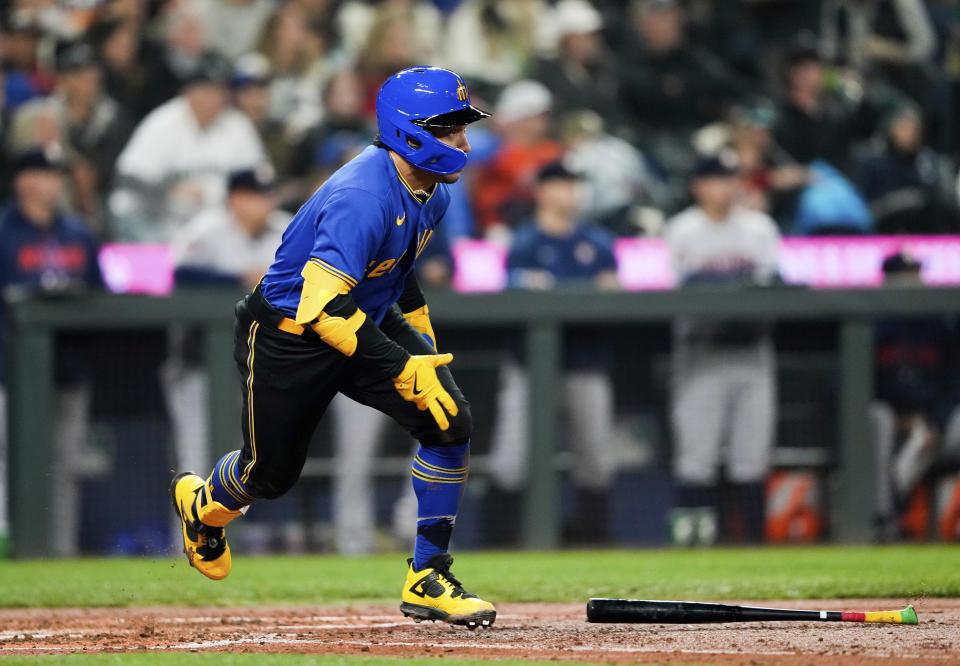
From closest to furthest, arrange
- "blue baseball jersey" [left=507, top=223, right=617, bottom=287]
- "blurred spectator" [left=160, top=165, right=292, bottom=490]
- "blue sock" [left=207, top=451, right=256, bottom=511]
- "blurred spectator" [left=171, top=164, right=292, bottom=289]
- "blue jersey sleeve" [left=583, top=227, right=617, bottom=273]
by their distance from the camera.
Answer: "blue sock" [left=207, top=451, right=256, bottom=511]
"blurred spectator" [left=160, top=165, right=292, bottom=490]
"blurred spectator" [left=171, top=164, right=292, bottom=289]
"blue baseball jersey" [left=507, top=223, right=617, bottom=287]
"blue jersey sleeve" [left=583, top=227, right=617, bottom=273]

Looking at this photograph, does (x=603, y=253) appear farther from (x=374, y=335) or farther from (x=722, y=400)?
(x=374, y=335)

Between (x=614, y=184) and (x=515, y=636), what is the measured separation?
5888mm

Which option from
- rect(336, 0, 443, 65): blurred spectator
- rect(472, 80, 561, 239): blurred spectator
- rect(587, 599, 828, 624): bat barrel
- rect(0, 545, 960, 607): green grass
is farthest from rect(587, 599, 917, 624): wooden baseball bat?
rect(336, 0, 443, 65): blurred spectator

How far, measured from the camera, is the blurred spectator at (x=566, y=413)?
794cm

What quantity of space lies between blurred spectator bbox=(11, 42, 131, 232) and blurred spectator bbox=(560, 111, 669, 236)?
125 inches

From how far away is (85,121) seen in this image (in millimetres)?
9781

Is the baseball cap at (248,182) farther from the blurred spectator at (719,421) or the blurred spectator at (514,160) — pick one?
the blurred spectator at (719,421)

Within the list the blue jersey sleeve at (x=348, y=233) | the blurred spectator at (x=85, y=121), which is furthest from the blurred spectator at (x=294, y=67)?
the blue jersey sleeve at (x=348, y=233)

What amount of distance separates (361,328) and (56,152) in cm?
542

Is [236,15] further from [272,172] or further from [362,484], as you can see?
[362,484]

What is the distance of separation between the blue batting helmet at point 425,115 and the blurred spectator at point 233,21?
6.18 meters

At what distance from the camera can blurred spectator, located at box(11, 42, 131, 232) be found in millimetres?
9562

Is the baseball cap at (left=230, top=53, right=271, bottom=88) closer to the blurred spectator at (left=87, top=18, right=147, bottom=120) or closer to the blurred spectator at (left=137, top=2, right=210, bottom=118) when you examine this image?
the blurred spectator at (left=137, top=2, right=210, bottom=118)

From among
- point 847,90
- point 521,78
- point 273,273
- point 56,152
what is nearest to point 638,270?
point 521,78
